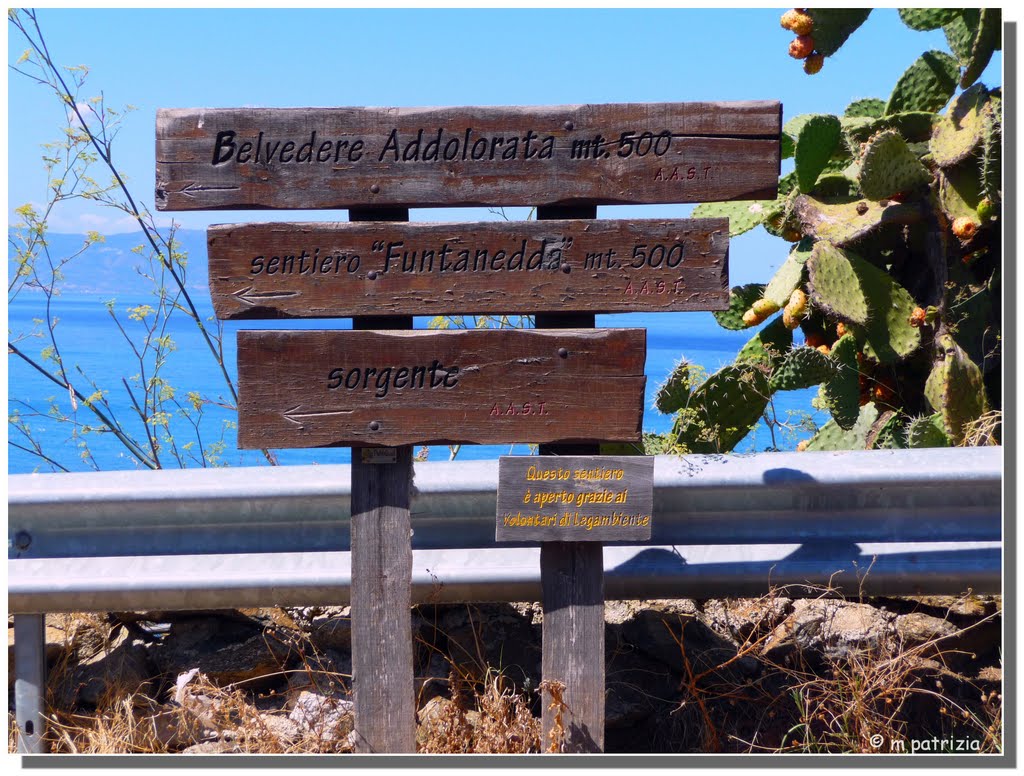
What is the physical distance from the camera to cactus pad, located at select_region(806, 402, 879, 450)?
3.82 metres

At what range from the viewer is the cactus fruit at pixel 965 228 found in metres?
3.54

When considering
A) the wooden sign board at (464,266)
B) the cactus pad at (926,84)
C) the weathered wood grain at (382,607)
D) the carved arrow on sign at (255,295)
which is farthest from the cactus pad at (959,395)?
the carved arrow on sign at (255,295)

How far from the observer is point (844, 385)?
3873 millimetres

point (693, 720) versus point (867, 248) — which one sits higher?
point (867, 248)

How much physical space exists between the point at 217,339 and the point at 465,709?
7.49 ft

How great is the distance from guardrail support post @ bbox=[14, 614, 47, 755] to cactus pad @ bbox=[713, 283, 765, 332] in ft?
10.0

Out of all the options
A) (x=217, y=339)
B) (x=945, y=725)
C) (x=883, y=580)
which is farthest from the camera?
(x=217, y=339)

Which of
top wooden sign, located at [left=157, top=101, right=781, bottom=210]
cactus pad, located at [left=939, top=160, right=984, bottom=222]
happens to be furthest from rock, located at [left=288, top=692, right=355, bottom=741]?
cactus pad, located at [left=939, top=160, right=984, bottom=222]

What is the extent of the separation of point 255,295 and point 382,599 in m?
0.90

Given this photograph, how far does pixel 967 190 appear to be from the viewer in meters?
3.61

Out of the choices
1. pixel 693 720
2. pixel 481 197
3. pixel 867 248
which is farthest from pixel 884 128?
pixel 693 720

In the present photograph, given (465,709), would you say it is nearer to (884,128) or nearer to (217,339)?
(217,339)

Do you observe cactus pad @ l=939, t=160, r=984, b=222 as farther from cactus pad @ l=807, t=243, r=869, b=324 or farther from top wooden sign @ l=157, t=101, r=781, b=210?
top wooden sign @ l=157, t=101, r=781, b=210

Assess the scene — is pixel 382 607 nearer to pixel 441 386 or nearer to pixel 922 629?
pixel 441 386
